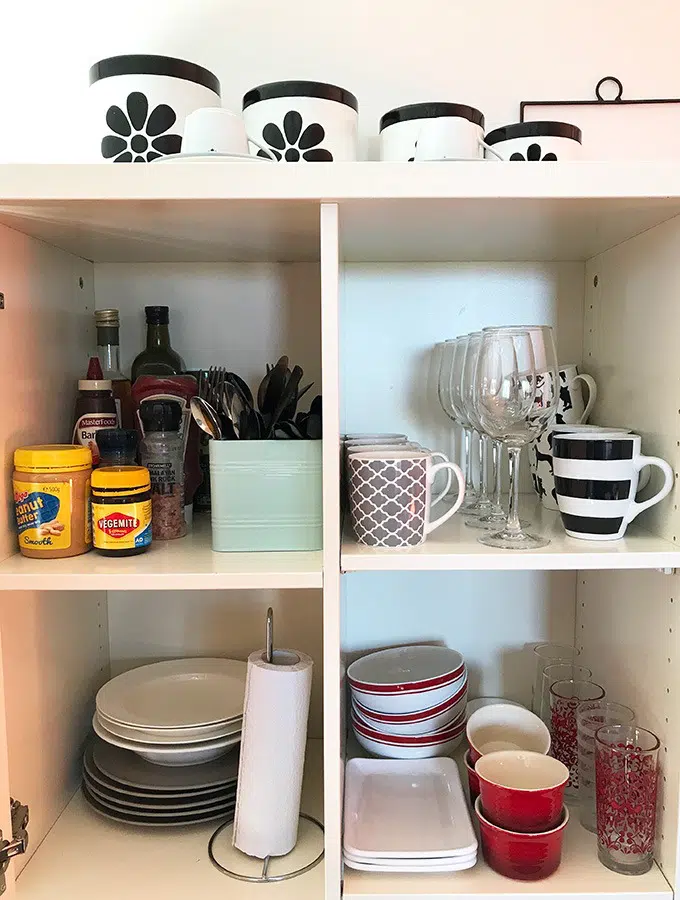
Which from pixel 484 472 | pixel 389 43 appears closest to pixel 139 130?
pixel 389 43

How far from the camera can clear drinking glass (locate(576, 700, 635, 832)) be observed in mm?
921

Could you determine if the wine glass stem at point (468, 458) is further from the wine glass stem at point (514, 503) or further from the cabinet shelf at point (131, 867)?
the cabinet shelf at point (131, 867)

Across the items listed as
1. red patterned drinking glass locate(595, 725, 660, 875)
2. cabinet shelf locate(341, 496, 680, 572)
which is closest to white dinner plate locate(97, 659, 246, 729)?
cabinet shelf locate(341, 496, 680, 572)

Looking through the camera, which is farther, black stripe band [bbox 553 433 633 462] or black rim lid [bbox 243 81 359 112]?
black rim lid [bbox 243 81 359 112]

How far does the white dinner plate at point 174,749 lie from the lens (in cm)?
95

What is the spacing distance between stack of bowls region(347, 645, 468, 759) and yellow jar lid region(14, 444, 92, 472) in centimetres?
49

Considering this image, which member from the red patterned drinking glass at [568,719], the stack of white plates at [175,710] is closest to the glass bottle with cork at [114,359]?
the stack of white plates at [175,710]

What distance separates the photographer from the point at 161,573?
774 mm

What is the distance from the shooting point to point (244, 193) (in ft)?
2.37

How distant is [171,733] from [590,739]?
0.53 meters

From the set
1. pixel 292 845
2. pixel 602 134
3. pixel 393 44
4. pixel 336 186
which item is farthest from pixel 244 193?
pixel 292 845

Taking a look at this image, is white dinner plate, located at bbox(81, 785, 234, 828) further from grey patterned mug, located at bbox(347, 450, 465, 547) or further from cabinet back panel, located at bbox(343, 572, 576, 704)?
grey patterned mug, located at bbox(347, 450, 465, 547)

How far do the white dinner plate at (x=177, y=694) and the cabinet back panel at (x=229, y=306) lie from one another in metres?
0.44

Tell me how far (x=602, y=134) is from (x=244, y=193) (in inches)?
24.2
